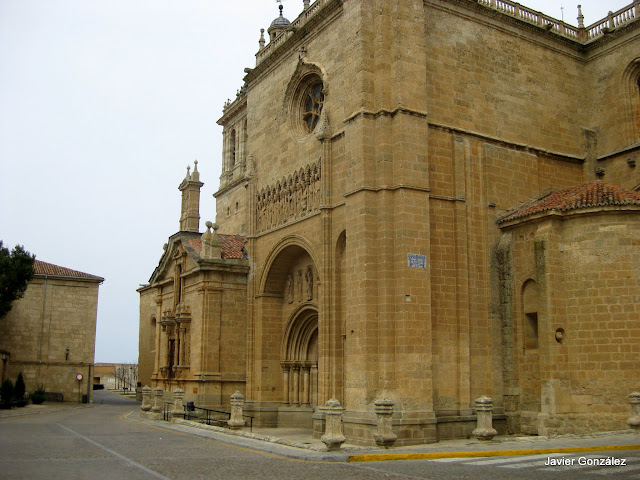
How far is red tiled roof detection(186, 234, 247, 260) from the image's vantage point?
2922 cm

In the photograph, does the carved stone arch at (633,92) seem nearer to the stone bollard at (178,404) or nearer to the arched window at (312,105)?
the arched window at (312,105)

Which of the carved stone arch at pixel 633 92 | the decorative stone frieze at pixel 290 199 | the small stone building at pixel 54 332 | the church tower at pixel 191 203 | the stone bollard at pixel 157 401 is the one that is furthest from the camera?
the small stone building at pixel 54 332

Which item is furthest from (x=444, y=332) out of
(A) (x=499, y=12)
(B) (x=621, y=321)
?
(A) (x=499, y=12)

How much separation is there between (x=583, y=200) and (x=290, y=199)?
10417mm

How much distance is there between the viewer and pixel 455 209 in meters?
21.2

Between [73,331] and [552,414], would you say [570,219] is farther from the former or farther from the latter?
[73,331]

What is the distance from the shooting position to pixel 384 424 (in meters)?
17.4

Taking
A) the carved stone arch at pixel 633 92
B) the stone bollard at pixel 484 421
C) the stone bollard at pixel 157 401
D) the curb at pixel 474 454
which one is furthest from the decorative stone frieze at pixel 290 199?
the carved stone arch at pixel 633 92

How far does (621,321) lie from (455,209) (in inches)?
227

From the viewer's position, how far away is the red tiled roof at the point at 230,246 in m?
29.2

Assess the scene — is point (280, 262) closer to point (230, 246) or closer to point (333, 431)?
point (230, 246)

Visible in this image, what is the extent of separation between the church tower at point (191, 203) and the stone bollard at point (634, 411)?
24917 mm

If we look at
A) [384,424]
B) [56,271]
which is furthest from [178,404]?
[56,271]

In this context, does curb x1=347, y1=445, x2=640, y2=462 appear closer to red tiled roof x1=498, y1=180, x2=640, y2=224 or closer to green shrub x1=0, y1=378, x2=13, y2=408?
red tiled roof x1=498, y1=180, x2=640, y2=224
